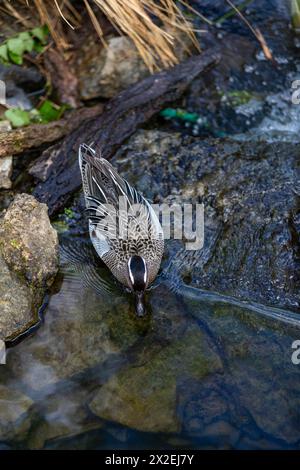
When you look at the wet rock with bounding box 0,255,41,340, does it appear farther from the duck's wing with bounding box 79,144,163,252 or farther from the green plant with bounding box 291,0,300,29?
the green plant with bounding box 291,0,300,29

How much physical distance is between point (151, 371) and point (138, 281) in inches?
33.4

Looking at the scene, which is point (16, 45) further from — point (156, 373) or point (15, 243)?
point (156, 373)

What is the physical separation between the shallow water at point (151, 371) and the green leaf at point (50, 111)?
1.83m

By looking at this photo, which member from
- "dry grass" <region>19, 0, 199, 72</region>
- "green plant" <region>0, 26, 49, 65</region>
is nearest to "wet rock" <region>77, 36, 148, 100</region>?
"dry grass" <region>19, 0, 199, 72</region>

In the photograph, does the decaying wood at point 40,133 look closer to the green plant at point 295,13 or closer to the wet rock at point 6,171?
the wet rock at point 6,171

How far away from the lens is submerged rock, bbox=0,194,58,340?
550 centimetres

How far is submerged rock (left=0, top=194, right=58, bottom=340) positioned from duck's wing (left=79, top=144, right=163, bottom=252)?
638mm

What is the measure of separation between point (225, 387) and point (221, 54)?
179 inches

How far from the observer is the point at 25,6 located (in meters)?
7.75

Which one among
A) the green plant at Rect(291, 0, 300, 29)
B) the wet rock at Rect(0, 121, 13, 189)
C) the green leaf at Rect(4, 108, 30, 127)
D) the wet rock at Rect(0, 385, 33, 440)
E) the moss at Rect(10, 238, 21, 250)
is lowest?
the wet rock at Rect(0, 385, 33, 440)

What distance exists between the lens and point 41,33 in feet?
25.5

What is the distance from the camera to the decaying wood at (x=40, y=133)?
22.1ft

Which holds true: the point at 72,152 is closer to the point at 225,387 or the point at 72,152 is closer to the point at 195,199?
the point at 195,199
